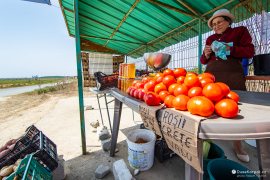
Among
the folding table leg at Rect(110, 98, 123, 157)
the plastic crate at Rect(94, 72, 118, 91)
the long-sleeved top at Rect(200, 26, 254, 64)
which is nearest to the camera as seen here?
the long-sleeved top at Rect(200, 26, 254, 64)

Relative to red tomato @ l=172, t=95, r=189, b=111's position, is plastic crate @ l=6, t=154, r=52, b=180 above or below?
below

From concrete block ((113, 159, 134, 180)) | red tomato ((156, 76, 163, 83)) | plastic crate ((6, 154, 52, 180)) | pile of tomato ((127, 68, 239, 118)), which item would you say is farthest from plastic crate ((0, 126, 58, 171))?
red tomato ((156, 76, 163, 83))

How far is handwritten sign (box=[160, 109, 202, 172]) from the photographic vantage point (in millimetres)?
691

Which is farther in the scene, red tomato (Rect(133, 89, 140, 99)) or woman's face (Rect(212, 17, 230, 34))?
woman's face (Rect(212, 17, 230, 34))

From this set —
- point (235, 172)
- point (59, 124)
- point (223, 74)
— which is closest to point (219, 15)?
point (223, 74)

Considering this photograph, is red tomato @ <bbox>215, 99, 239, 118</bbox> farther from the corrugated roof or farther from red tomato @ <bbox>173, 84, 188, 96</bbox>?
the corrugated roof

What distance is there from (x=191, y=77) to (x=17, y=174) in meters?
1.80

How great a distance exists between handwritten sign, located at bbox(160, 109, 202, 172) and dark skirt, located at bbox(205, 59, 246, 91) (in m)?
1.48

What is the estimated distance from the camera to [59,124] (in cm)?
460

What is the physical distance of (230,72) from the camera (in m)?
1.90

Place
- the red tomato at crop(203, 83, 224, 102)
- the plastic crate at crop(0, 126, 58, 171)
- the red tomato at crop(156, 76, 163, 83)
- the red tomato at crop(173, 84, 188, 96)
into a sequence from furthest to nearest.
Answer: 1. the plastic crate at crop(0, 126, 58, 171)
2. the red tomato at crop(156, 76, 163, 83)
3. the red tomato at crop(173, 84, 188, 96)
4. the red tomato at crop(203, 83, 224, 102)

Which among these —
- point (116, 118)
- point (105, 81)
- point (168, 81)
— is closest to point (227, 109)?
point (168, 81)

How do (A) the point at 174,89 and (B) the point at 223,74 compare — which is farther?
(B) the point at 223,74

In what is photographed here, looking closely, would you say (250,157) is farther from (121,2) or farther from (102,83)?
(121,2)
